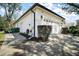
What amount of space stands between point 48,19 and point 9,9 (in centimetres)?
49

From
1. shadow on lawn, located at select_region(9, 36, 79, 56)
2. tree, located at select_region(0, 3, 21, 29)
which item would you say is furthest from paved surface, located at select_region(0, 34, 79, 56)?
tree, located at select_region(0, 3, 21, 29)

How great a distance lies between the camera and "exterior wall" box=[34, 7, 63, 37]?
1964 millimetres

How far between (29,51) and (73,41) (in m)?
0.54

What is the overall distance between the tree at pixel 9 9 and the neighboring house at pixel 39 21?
0.32 ft

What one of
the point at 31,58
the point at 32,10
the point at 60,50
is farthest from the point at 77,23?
the point at 31,58

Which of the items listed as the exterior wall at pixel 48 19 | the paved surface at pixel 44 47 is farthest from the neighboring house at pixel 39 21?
the paved surface at pixel 44 47

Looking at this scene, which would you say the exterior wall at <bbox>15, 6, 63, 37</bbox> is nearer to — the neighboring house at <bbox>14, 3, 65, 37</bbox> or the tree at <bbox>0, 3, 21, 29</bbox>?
the neighboring house at <bbox>14, 3, 65, 37</bbox>

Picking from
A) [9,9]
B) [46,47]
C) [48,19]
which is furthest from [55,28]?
[9,9]

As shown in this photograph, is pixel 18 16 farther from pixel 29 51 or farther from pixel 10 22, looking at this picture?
pixel 29 51

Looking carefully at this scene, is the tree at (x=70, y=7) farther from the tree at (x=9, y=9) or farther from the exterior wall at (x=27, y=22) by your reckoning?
the tree at (x=9, y=9)

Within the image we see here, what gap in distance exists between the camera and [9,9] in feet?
6.51

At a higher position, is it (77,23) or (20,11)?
(20,11)

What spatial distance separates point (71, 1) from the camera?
1.95 meters

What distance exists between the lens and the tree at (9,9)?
1.96 meters
